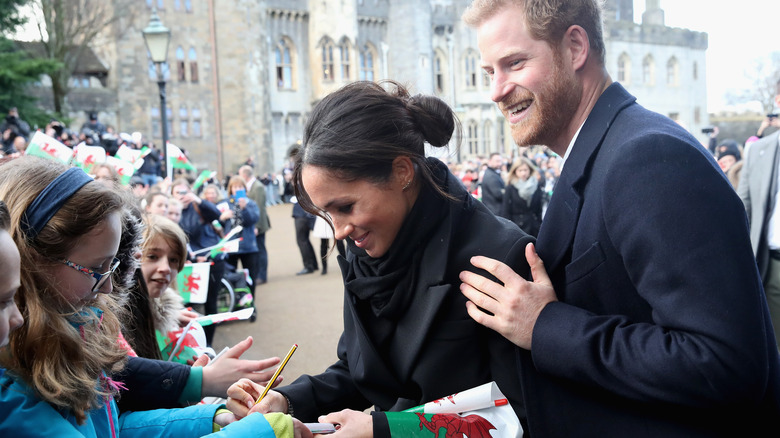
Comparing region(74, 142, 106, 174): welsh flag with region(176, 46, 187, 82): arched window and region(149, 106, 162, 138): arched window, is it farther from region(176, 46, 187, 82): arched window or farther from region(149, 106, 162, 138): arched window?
region(176, 46, 187, 82): arched window

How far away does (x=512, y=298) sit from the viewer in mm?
1656

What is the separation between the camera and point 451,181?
6.86ft

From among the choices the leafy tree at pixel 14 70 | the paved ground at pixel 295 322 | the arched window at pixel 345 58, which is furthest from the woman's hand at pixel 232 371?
the arched window at pixel 345 58

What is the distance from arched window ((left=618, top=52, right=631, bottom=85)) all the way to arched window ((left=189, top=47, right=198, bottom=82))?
30.7 m

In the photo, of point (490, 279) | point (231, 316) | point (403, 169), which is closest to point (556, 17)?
point (403, 169)

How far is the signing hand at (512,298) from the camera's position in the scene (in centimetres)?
165

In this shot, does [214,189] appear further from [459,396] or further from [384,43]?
[384,43]

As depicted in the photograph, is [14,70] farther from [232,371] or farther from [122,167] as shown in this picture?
[232,371]

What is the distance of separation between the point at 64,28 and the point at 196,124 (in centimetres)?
771

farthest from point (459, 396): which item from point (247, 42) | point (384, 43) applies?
point (384, 43)

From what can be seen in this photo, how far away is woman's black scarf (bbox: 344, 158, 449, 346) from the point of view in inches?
78.3

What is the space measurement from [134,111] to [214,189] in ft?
74.9

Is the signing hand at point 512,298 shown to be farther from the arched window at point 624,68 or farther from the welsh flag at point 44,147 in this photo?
the arched window at point 624,68

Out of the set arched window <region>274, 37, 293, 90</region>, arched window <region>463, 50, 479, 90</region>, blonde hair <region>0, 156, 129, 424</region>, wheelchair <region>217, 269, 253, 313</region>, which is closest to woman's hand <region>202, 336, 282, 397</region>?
blonde hair <region>0, 156, 129, 424</region>
